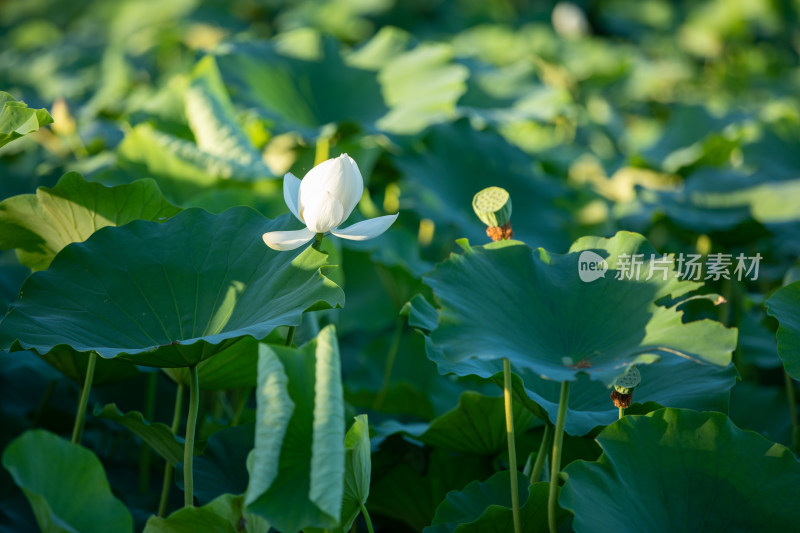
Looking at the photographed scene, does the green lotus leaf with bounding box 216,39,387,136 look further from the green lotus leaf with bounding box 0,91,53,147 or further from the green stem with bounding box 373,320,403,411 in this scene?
the green lotus leaf with bounding box 0,91,53,147

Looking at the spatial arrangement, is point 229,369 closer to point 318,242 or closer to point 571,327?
point 318,242

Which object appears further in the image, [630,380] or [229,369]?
[229,369]

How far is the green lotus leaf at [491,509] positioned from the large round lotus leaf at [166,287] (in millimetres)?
295

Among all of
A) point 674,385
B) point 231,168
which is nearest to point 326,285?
point 674,385

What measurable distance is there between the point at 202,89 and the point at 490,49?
1919 millimetres

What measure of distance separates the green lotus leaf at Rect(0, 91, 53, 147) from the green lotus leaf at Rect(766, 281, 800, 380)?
85cm

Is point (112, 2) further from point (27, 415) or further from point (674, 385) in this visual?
point (674, 385)

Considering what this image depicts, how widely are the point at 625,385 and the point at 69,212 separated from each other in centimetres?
74

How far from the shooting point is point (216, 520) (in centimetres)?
76

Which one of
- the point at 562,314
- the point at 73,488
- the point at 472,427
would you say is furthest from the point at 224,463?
the point at 562,314

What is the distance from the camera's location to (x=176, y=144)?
4.62 feet

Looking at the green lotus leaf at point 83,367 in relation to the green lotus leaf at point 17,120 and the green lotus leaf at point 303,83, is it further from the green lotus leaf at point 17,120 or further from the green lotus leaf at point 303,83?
the green lotus leaf at point 303,83

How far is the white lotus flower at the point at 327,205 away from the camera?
0.83 metres

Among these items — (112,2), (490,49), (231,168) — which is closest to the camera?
(231,168)
